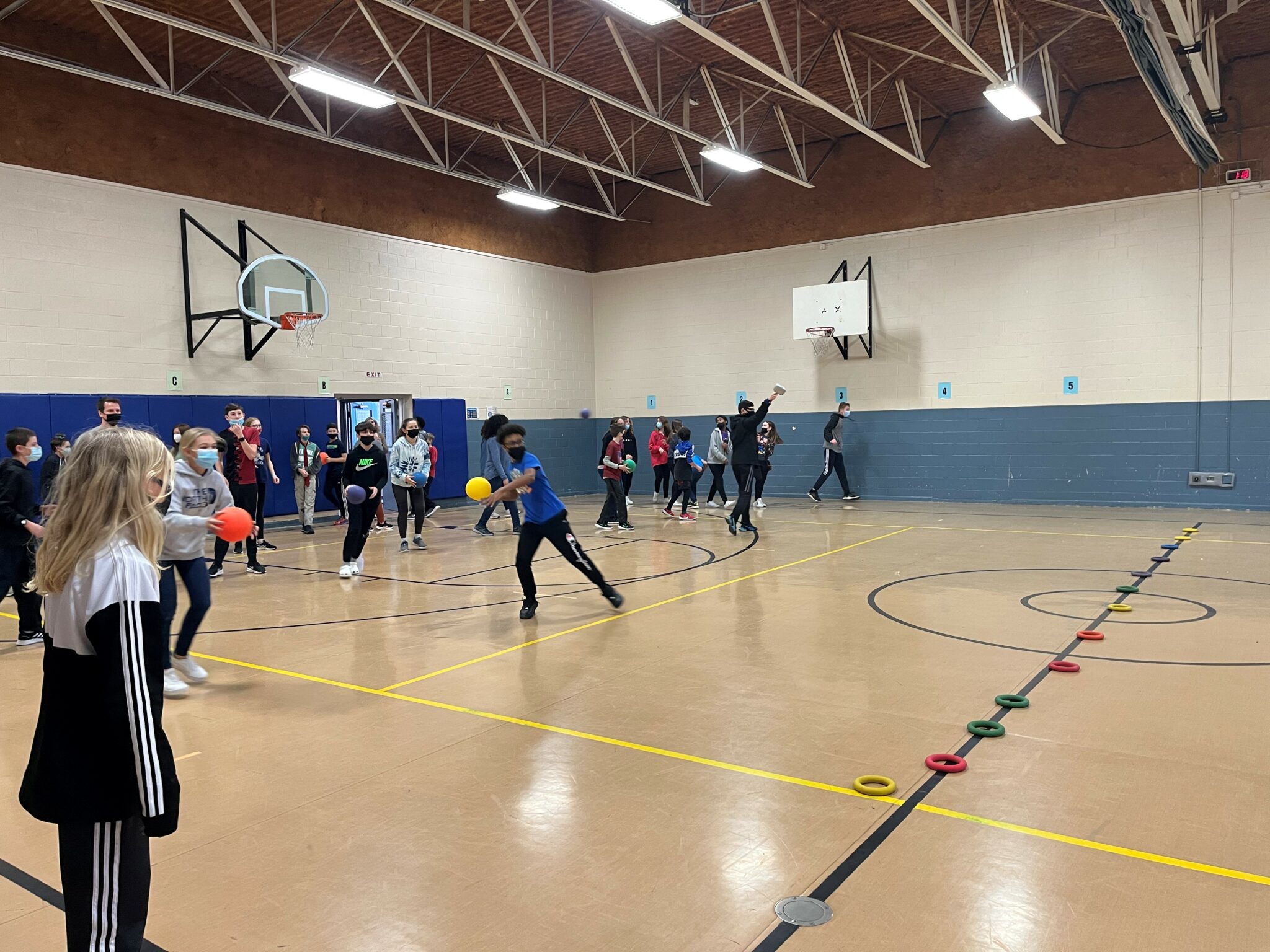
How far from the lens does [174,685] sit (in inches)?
212

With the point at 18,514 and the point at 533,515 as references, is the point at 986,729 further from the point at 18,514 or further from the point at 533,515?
the point at 18,514

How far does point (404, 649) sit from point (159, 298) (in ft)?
32.1

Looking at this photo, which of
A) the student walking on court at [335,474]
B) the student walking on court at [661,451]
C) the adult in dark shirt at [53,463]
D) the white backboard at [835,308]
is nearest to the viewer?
the adult in dark shirt at [53,463]

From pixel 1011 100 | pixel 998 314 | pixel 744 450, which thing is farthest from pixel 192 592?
pixel 998 314

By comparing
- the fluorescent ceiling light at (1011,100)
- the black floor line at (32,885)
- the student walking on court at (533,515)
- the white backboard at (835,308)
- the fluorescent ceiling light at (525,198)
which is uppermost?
the fluorescent ceiling light at (525,198)

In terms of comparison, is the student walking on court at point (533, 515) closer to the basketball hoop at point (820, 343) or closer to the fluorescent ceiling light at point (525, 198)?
the fluorescent ceiling light at point (525, 198)

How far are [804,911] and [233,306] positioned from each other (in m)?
14.1

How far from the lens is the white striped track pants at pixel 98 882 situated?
6.97 ft

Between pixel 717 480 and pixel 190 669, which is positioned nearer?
pixel 190 669

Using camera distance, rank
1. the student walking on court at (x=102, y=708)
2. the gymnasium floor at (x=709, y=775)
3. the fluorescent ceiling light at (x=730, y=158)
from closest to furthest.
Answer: the student walking on court at (x=102, y=708), the gymnasium floor at (x=709, y=775), the fluorescent ceiling light at (x=730, y=158)

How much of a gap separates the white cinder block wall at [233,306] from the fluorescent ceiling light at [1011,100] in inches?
413

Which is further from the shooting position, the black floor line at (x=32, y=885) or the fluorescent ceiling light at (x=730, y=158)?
the fluorescent ceiling light at (x=730, y=158)

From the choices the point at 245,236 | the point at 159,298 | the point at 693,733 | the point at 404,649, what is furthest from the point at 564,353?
the point at 693,733

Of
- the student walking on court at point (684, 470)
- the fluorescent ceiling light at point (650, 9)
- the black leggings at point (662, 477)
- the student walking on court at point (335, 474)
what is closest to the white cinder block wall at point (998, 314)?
the black leggings at point (662, 477)
